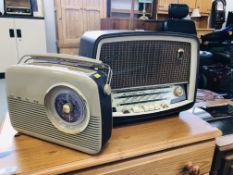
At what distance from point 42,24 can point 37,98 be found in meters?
3.43

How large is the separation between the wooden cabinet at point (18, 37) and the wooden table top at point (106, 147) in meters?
3.19

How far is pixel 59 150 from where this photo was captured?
1.80ft

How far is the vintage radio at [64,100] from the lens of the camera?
19.5 inches

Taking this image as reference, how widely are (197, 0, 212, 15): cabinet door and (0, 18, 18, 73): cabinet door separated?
3.58m

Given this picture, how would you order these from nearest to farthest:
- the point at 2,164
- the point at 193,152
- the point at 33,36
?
the point at 2,164 < the point at 193,152 < the point at 33,36

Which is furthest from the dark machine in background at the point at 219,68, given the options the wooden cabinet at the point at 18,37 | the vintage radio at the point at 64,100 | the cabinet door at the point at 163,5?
the wooden cabinet at the point at 18,37

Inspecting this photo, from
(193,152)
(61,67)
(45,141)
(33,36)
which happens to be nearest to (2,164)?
(45,141)

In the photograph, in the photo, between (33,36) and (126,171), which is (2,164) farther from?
(33,36)

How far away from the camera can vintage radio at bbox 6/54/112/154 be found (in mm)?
495

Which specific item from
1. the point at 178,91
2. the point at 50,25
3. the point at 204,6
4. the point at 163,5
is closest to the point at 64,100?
the point at 178,91

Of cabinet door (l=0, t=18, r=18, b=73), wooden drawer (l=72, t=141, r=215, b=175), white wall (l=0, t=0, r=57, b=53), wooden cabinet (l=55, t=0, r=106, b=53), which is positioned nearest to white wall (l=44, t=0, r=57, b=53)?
white wall (l=0, t=0, r=57, b=53)

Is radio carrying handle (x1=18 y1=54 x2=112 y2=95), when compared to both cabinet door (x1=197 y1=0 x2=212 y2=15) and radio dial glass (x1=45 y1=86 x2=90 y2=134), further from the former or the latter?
cabinet door (x1=197 y1=0 x2=212 y2=15)

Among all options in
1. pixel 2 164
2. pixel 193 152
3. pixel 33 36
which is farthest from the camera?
pixel 33 36

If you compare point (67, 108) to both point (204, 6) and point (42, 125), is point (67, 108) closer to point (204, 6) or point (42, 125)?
point (42, 125)
